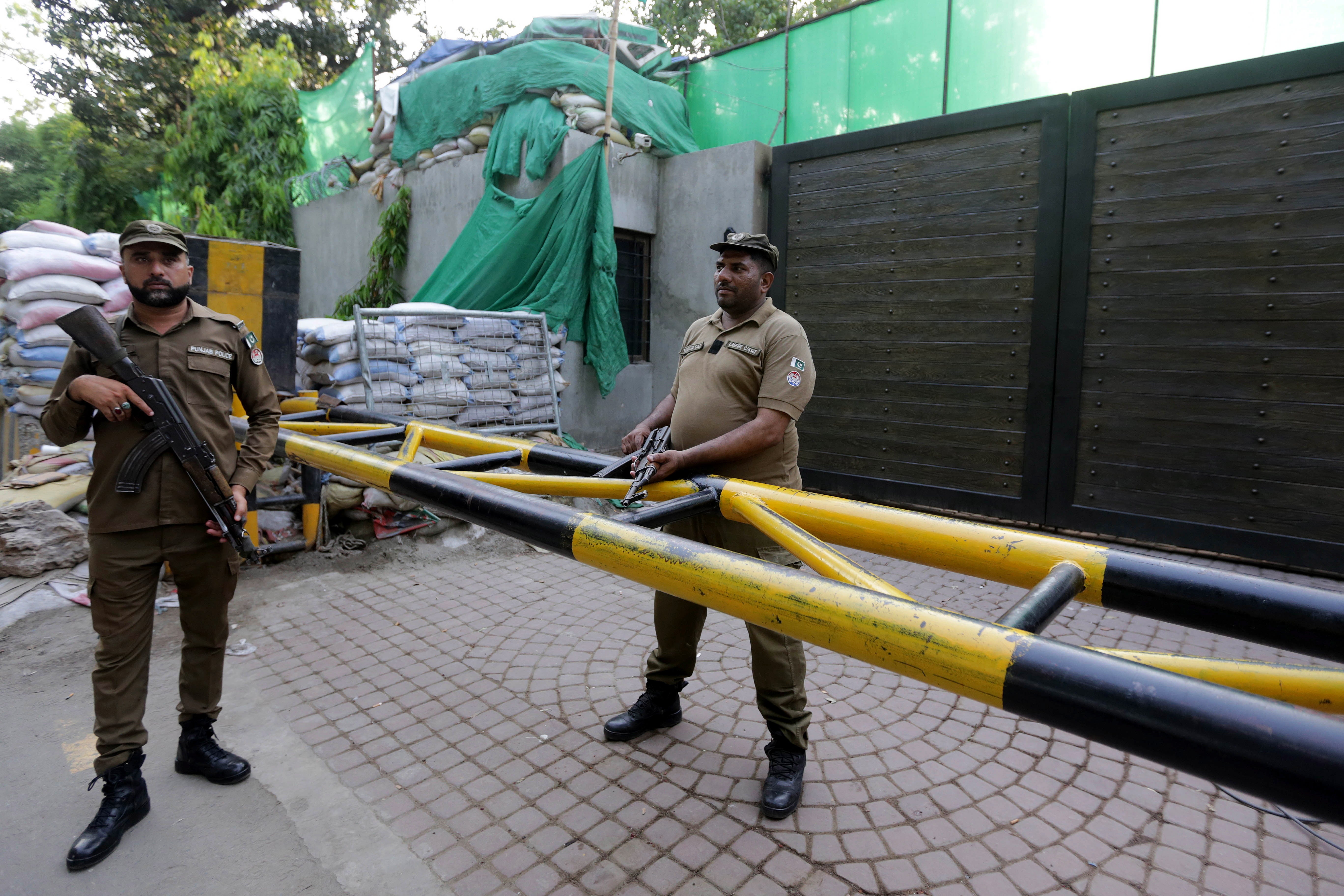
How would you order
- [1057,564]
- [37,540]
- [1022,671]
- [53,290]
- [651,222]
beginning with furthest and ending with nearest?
[651,222], [53,290], [37,540], [1057,564], [1022,671]

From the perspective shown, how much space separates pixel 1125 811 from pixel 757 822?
1.29m

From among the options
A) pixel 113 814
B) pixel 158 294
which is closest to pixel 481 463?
pixel 158 294

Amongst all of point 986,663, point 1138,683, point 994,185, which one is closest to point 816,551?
point 986,663

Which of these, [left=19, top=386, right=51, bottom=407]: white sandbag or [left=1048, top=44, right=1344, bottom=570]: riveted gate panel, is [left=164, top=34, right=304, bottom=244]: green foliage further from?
[left=1048, top=44, right=1344, bottom=570]: riveted gate panel

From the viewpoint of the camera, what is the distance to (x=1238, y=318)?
4.93 meters

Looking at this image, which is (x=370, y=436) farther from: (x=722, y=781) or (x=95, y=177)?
(x=95, y=177)

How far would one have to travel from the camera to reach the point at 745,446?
2.59m

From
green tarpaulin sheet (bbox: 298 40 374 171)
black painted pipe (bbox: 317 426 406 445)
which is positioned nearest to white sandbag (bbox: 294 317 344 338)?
black painted pipe (bbox: 317 426 406 445)

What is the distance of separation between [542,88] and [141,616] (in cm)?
685

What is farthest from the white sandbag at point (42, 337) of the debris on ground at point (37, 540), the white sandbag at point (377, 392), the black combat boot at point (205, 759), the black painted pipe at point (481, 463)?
the black painted pipe at point (481, 463)

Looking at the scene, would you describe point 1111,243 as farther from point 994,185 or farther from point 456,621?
point 456,621

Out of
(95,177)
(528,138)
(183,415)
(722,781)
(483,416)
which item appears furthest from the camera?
(95,177)

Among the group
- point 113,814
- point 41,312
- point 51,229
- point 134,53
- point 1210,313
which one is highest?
point 134,53

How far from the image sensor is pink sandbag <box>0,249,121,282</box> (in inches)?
210
